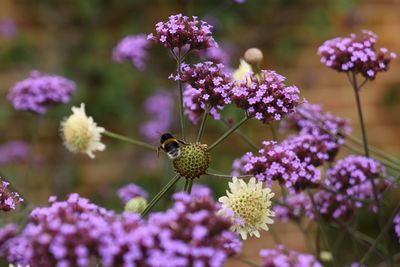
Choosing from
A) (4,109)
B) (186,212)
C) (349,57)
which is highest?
(4,109)

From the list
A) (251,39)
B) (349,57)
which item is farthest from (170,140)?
(251,39)

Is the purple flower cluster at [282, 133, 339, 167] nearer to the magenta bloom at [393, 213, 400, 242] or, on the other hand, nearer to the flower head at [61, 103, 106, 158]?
the magenta bloom at [393, 213, 400, 242]

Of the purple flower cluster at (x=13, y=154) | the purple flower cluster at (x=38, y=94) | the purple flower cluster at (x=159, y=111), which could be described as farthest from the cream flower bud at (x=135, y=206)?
the purple flower cluster at (x=13, y=154)

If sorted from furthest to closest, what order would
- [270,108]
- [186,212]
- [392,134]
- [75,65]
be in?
[392,134] < [75,65] < [270,108] < [186,212]

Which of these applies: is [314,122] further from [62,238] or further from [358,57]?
[62,238]

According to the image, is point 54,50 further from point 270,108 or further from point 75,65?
point 270,108

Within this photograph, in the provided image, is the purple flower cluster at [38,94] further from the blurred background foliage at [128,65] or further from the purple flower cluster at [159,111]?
the blurred background foliage at [128,65]
